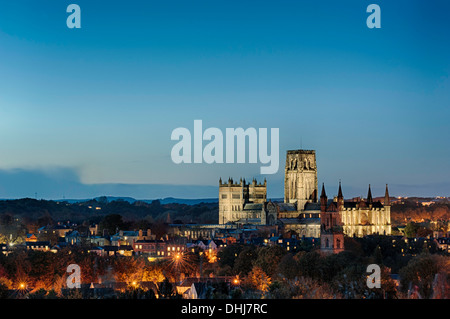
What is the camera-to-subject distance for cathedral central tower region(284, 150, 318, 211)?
6373 inches

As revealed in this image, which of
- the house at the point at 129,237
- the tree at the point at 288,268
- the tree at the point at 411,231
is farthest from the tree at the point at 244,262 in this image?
the tree at the point at 411,231

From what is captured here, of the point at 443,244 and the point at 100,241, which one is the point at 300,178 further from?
the point at 443,244

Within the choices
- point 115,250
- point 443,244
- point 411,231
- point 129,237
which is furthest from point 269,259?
point 411,231

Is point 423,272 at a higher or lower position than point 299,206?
lower

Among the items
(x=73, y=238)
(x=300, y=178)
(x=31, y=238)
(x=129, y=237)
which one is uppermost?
(x=300, y=178)

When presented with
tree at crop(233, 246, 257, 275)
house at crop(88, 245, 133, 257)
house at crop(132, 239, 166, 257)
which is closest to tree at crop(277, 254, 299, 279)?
tree at crop(233, 246, 257, 275)

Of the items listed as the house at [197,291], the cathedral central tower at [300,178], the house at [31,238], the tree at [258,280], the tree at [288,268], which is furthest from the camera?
the cathedral central tower at [300,178]

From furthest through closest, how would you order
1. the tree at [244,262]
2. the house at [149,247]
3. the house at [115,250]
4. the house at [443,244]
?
the house at [149,247], the house at [443,244], the house at [115,250], the tree at [244,262]

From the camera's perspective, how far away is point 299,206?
160 metres

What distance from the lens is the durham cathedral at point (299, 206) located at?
440ft

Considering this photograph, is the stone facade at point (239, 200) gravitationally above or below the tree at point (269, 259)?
above

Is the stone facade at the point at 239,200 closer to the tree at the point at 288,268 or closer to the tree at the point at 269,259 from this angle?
the tree at the point at 269,259

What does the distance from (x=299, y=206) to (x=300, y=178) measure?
625 cm

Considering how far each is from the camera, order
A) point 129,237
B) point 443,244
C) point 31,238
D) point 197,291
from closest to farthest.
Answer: point 197,291 < point 443,244 < point 129,237 < point 31,238
